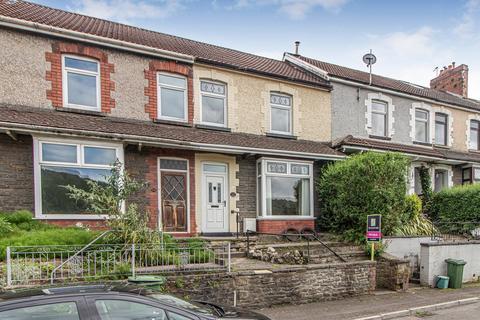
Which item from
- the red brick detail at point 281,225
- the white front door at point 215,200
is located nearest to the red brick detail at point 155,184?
the white front door at point 215,200

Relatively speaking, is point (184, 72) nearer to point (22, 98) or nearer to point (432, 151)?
point (22, 98)

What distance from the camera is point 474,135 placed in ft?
62.2

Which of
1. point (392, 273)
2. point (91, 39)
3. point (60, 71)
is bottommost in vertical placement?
point (392, 273)

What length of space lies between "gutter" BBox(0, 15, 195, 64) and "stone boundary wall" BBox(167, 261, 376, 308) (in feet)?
24.6

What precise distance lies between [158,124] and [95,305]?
8.60m

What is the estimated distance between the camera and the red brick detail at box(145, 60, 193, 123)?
11.4m

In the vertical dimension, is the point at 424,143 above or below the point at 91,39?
below

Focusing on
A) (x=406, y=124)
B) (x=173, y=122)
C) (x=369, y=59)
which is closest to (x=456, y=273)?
(x=406, y=124)

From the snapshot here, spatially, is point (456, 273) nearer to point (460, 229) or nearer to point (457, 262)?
point (457, 262)

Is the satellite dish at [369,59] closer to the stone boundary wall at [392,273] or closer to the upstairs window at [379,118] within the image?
the upstairs window at [379,118]

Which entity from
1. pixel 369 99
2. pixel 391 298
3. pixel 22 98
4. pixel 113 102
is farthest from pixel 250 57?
pixel 391 298

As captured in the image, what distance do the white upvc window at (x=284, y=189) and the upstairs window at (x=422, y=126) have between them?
7.34 meters

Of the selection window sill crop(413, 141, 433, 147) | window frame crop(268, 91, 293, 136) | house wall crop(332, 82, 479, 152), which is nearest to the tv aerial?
house wall crop(332, 82, 479, 152)

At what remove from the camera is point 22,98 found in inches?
378
